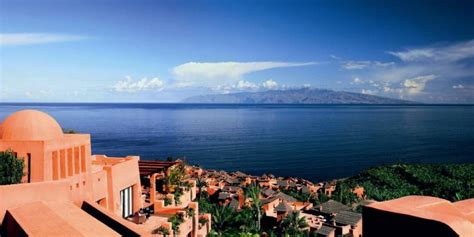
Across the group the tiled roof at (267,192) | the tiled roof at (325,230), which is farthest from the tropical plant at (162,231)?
the tiled roof at (267,192)

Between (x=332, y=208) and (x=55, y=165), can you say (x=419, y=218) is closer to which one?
(x=55, y=165)

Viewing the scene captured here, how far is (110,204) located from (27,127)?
5.55 m

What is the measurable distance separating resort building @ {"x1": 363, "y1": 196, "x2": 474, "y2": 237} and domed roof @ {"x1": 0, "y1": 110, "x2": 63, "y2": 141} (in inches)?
500

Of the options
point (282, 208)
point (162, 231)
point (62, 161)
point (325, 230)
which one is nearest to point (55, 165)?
point (62, 161)

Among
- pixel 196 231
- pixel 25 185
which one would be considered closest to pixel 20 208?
pixel 25 185

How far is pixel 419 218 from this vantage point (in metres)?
7.19

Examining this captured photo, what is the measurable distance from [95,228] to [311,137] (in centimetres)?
9817

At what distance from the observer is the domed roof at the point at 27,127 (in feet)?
50.6

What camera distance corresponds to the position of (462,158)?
78500mm

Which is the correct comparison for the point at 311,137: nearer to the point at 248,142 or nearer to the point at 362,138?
the point at 362,138

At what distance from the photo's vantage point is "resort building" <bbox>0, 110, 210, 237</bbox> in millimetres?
11414

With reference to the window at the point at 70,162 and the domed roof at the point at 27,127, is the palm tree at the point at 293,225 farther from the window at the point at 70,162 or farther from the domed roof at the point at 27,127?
the domed roof at the point at 27,127

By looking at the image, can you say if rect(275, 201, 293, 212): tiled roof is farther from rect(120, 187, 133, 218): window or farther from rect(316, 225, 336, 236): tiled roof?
rect(120, 187, 133, 218): window

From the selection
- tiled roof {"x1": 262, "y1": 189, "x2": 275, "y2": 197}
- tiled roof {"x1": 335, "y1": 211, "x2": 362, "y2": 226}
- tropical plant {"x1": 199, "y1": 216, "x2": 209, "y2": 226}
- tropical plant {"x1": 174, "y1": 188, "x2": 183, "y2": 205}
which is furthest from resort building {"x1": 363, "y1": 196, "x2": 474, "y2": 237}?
tiled roof {"x1": 262, "y1": 189, "x2": 275, "y2": 197}
